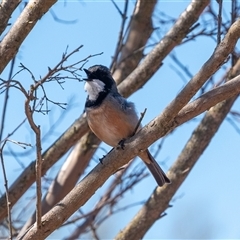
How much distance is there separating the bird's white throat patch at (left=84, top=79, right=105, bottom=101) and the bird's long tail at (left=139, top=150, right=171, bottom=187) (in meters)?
0.62

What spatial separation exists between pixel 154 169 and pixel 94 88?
2.72 ft

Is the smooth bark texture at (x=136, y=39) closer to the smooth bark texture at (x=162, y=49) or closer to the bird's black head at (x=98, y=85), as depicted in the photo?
the smooth bark texture at (x=162, y=49)

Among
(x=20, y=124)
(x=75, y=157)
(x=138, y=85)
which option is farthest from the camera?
(x=75, y=157)

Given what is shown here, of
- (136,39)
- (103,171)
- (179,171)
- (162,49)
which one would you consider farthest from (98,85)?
(103,171)

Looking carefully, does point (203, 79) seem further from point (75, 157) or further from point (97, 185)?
point (75, 157)

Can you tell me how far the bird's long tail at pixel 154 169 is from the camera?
193 inches

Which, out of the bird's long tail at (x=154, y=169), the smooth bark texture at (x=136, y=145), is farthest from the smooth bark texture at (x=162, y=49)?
the smooth bark texture at (x=136, y=145)

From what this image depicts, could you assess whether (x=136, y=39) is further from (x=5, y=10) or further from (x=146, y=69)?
(x=5, y=10)

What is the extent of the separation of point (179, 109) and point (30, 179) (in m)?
2.00

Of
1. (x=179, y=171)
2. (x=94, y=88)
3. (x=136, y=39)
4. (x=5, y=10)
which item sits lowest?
(x=179, y=171)

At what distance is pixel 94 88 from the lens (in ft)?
16.4

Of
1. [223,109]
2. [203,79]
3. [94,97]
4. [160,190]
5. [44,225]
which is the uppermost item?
[94,97]

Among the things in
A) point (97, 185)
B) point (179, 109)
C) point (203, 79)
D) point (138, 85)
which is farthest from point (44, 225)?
point (138, 85)

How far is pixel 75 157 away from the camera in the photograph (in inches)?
225
